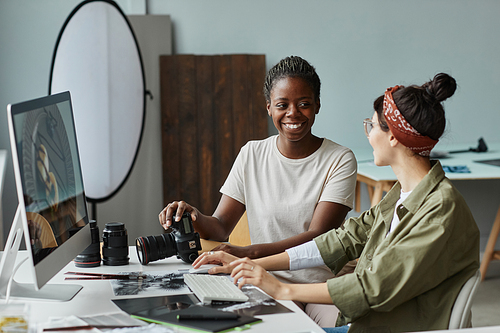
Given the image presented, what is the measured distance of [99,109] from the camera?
9.66 feet

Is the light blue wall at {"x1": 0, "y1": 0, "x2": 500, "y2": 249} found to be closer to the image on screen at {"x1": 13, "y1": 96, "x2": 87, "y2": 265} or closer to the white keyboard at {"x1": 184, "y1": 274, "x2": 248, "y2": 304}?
the image on screen at {"x1": 13, "y1": 96, "x2": 87, "y2": 265}

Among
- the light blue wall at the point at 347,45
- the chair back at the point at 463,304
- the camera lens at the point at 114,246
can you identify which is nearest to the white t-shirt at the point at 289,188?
the camera lens at the point at 114,246

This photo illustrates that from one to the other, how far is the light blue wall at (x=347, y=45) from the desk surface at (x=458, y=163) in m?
0.21

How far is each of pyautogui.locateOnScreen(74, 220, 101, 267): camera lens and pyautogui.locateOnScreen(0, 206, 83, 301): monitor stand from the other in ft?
0.75

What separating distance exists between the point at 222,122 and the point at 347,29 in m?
1.29

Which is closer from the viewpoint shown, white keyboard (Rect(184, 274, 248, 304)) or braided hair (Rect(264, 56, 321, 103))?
white keyboard (Rect(184, 274, 248, 304))

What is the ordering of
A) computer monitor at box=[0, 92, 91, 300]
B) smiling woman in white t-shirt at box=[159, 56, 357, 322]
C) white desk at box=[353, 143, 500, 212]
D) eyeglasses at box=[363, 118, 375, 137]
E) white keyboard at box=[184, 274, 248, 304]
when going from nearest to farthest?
Result: computer monitor at box=[0, 92, 91, 300] < white keyboard at box=[184, 274, 248, 304] < eyeglasses at box=[363, 118, 375, 137] < smiling woman in white t-shirt at box=[159, 56, 357, 322] < white desk at box=[353, 143, 500, 212]

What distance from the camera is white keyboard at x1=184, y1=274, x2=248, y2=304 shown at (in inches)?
51.7

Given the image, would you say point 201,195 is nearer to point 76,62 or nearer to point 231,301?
point 76,62

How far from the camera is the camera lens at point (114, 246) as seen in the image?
5.47 ft

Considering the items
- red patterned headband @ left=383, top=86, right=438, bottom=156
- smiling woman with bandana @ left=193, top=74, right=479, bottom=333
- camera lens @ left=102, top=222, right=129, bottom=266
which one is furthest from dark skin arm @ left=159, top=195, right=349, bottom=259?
red patterned headband @ left=383, top=86, right=438, bottom=156

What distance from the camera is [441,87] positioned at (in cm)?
131

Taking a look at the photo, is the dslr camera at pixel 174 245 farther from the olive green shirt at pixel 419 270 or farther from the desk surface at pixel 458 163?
the desk surface at pixel 458 163

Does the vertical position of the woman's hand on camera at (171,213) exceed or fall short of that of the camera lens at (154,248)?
it exceeds it
